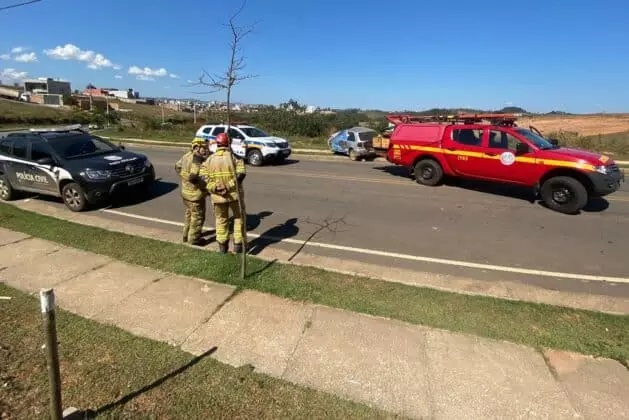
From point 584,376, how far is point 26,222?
8.95 metres

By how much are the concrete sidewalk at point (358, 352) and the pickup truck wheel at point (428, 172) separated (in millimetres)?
8545

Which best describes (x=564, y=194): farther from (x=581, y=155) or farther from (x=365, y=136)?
(x=365, y=136)

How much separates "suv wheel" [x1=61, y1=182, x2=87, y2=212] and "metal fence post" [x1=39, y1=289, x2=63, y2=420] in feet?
24.6

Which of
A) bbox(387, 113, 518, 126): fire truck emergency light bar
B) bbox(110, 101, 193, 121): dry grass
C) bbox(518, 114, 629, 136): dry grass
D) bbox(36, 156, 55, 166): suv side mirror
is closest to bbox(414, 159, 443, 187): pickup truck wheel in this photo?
bbox(387, 113, 518, 126): fire truck emergency light bar

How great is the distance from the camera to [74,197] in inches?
362

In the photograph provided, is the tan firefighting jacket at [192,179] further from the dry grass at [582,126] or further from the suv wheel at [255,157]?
the dry grass at [582,126]

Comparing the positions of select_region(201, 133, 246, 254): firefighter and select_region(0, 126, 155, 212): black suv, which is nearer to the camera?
select_region(201, 133, 246, 254): firefighter

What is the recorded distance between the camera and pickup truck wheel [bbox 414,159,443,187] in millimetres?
12039

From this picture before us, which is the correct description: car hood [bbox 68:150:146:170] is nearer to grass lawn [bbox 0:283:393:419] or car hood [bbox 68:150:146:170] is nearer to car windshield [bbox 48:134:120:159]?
car windshield [bbox 48:134:120:159]

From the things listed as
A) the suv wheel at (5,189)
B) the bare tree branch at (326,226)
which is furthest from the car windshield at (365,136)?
the suv wheel at (5,189)

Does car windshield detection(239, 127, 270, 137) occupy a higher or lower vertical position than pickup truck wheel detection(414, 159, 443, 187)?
higher

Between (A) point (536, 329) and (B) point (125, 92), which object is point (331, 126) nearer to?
(A) point (536, 329)

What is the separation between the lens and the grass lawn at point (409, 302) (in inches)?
161

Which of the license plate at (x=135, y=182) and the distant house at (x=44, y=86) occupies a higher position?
the distant house at (x=44, y=86)
